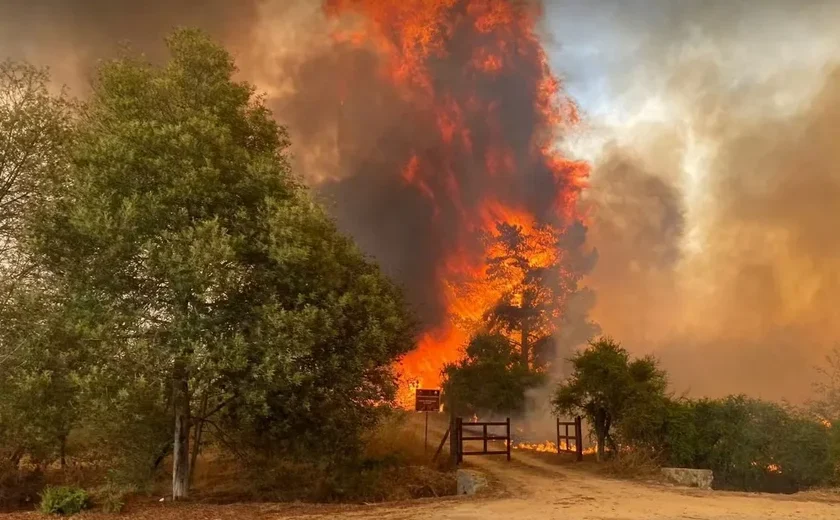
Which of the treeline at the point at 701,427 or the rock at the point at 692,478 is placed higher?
the treeline at the point at 701,427

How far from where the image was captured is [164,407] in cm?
1741

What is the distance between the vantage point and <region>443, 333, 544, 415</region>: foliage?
4650 centimetres

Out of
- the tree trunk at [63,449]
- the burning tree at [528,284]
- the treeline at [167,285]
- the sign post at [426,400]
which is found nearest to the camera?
the treeline at [167,285]

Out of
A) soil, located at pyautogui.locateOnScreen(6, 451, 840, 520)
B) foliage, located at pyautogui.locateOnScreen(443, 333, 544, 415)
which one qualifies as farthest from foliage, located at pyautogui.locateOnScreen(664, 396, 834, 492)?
foliage, located at pyautogui.locateOnScreen(443, 333, 544, 415)

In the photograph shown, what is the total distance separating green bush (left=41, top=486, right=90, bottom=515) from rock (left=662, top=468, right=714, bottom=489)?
1957 centimetres

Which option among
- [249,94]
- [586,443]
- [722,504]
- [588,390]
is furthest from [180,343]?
[586,443]

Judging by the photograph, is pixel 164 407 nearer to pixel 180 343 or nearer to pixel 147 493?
pixel 180 343

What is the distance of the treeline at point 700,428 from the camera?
22547 millimetres

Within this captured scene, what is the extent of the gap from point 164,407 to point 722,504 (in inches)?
635

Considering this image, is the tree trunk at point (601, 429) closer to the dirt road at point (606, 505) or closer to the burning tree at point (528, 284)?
the dirt road at point (606, 505)

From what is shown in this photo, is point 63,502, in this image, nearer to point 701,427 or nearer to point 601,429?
point 601,429

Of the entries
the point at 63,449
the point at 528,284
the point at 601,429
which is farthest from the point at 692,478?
the point at 528,284

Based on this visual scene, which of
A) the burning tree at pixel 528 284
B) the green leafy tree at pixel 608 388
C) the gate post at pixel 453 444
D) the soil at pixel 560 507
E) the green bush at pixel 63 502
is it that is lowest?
the green bush at pixel 63 502

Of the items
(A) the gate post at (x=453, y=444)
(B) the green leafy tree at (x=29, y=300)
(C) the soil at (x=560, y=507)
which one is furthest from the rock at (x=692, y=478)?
(B) the green leafy tree at (x=29, y=300)
